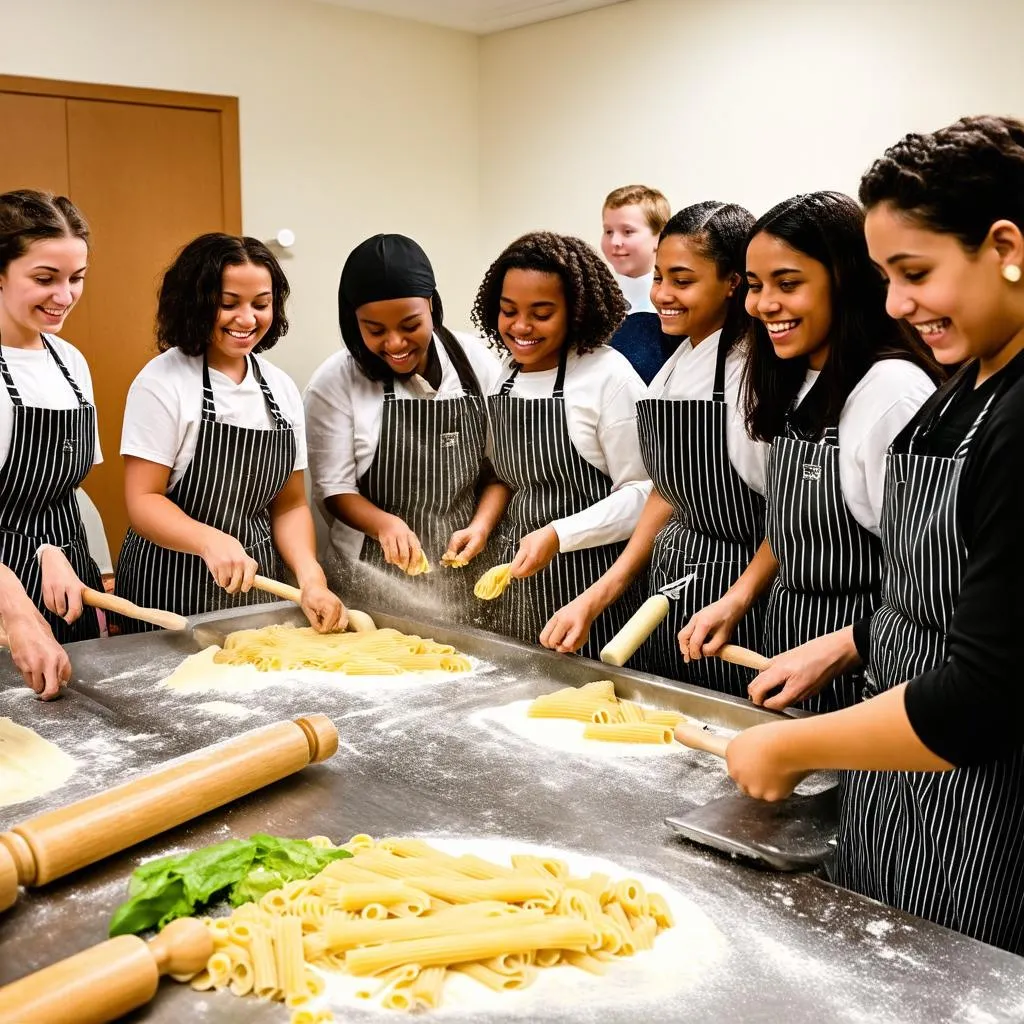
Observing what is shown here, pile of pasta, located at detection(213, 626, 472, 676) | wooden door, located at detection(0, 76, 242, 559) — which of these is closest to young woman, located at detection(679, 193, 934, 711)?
pile of pasta, located at detection(213, 626, 472, 676)

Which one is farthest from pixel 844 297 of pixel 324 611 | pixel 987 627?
pixel 324 611

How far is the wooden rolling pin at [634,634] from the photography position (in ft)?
7.59

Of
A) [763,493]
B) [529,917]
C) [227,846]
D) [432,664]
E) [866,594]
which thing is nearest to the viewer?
[529,917]

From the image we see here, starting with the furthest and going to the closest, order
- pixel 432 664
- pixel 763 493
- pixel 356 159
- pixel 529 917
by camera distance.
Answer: pixel 356 159 → pixel 763 493 → pixel 432 664 → pixel 529 917

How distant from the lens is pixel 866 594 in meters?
2.32

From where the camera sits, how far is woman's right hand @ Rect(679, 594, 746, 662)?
7.57 ft

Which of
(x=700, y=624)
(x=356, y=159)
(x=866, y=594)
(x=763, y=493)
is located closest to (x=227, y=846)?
(x=700, y=624)

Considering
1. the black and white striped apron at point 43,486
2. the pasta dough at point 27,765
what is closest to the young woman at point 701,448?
the pasta dough at point 27,765

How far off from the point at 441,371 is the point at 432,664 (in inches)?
50.1

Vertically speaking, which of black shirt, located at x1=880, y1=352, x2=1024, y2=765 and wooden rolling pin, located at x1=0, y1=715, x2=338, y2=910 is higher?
black shirt, located at x1=880, y1=352, x2=1024, y2=765

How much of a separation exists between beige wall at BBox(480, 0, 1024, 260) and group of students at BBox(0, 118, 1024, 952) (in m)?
1.79

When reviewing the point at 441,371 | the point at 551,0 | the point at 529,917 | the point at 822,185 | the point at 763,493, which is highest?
the point at 551,0

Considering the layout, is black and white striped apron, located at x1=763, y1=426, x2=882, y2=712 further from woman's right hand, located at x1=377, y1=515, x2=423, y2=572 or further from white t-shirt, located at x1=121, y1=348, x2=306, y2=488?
white t-shirt, located at x1=121, y1=348, x2=306, y2=488

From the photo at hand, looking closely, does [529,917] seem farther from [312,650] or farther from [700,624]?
[312,650]
